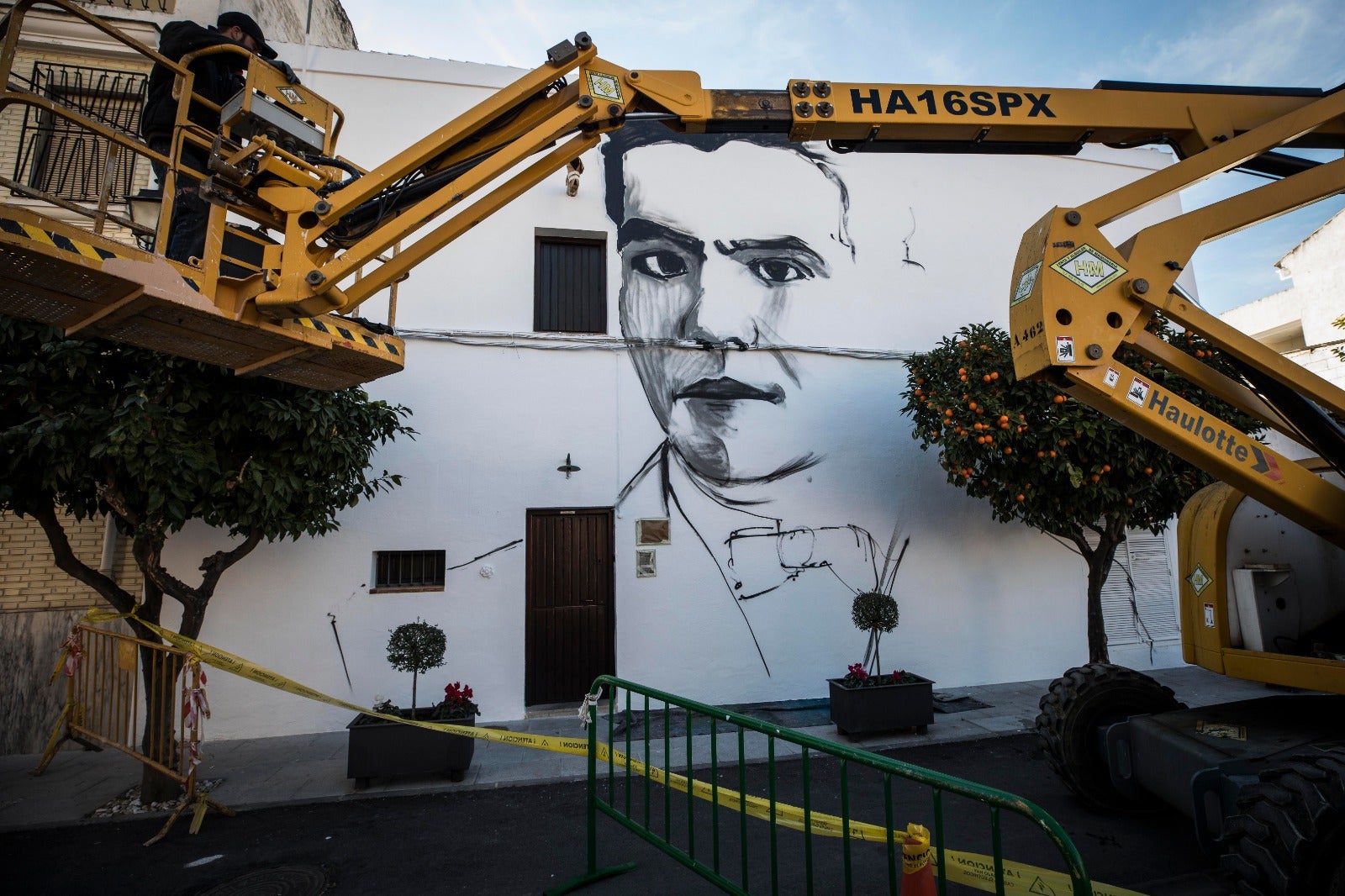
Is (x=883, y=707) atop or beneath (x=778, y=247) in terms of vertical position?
beneath

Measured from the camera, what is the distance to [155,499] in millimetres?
4812

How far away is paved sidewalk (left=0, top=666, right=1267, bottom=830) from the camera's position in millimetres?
5586

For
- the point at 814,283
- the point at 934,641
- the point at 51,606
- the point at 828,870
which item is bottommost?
the point at 828,870

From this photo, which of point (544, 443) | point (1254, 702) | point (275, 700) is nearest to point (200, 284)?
point (544, 443)

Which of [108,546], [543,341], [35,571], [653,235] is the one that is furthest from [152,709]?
[653,235]

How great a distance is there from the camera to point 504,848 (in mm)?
4738

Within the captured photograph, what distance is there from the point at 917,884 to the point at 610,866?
2516mm

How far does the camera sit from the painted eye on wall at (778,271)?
30.3ft

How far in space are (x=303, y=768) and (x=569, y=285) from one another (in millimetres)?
5977

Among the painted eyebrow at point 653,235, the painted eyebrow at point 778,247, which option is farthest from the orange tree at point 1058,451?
the painted eyebrow at point 653,235

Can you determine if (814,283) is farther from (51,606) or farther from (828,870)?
(51,606)

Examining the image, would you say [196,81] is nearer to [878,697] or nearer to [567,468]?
[567,468]

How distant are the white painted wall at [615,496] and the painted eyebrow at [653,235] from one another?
0.24 m

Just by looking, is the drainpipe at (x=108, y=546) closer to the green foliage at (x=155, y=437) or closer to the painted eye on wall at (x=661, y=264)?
the green foliage at (x=155, y=437)
